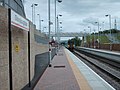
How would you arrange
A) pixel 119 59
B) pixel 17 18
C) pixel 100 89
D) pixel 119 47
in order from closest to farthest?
pixel 17 18 < pixel 100 89 < pixel 119 59 < pixel 119 47

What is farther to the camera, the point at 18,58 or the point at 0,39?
the point at 18,58

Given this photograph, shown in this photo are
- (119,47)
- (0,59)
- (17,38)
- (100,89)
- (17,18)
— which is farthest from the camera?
Result: (119,47)

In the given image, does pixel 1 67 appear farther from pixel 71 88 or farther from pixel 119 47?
pixel 119 47

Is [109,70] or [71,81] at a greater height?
[71,81]

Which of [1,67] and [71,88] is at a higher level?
[1,67]

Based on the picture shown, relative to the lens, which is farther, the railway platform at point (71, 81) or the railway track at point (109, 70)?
the railway track at point (109, 70)

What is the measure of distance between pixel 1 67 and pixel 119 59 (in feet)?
115

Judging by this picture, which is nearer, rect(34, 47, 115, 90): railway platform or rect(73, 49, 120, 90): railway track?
rect(34, 47, 115, 90): railway platform

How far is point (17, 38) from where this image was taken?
12.0m

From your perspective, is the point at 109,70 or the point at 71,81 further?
the point at 109,70

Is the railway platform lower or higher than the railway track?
higher

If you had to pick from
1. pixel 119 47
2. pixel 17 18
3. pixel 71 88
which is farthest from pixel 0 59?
pixel 119 47

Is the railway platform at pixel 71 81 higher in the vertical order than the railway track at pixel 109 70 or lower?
higher

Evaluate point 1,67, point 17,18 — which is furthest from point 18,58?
point 1,67
